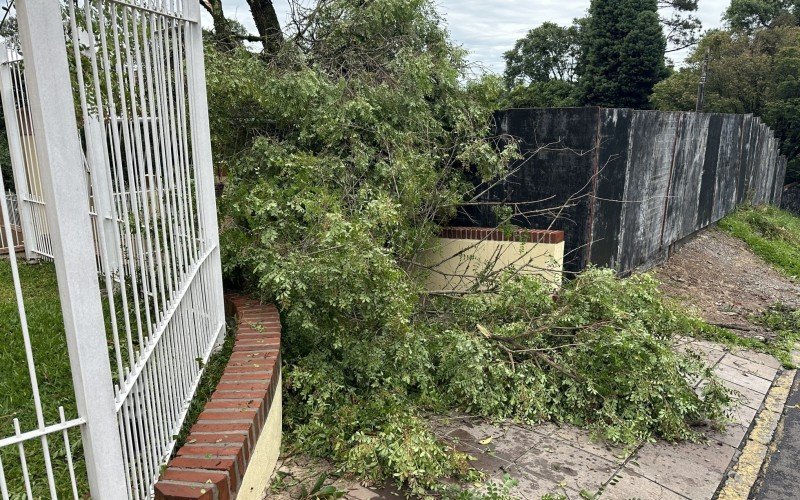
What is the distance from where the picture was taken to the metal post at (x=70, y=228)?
4.97 ft

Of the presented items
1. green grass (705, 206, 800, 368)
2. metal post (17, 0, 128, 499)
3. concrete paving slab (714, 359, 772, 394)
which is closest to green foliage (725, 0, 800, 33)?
green grass (705, 206, 800, 368)

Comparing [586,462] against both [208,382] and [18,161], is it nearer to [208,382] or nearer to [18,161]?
[208,382]

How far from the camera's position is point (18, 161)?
6.17 m

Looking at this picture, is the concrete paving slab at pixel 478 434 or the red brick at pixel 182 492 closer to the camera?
the red brick at pixel 182 492

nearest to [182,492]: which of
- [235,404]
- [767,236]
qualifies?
[235,404]

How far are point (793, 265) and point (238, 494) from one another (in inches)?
457

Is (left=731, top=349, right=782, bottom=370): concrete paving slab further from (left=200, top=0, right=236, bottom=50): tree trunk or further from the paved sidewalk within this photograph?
(left=200, top=0, right=236, bottom=50): tree trunk

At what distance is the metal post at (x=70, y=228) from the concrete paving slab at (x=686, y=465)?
3291 millimetres

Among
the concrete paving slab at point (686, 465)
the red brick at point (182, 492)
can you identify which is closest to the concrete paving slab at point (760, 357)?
the concrete paving slab at point (686, 465)

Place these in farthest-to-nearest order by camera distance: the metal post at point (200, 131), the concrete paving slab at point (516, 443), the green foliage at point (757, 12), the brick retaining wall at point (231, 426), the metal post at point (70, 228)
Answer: the green foliage at point (757, 12), the concrete paving slab at point (516, 443), the metal post at point (200, 131), the brick retaining wall at point (231, 426), the metal post at point (70, 228)

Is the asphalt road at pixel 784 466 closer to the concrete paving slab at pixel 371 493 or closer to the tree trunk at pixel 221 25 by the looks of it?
the concrete paving slab at pixel 371 493

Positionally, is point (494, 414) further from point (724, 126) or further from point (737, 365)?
point (724, 126)

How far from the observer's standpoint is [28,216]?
21.8ft

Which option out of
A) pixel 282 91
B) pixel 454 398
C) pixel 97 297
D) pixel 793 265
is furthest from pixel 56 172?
pixel 793 265
